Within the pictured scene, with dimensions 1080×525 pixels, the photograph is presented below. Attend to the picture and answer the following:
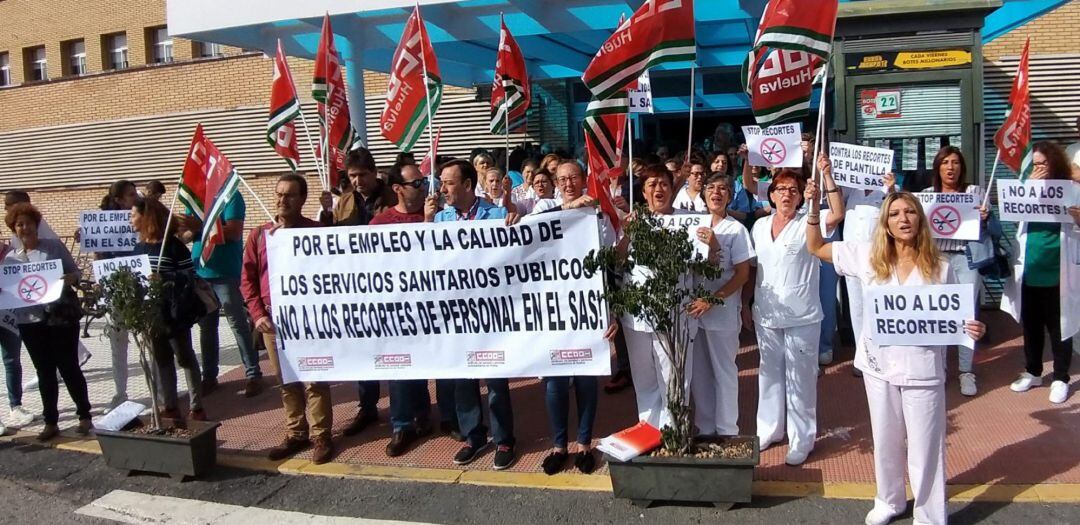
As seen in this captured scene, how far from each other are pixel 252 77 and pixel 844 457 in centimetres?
1364

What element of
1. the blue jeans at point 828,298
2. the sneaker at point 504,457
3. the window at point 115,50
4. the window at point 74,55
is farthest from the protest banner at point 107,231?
the window at point 74,55

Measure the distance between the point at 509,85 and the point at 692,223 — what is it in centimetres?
357

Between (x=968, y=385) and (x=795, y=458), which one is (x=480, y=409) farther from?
(x=968, y=385)

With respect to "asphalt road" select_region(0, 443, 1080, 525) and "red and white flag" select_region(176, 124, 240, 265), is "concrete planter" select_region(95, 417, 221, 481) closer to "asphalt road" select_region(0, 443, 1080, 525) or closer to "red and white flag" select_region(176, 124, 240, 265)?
"asphalt road" select_region(0, 443, 1080, 525)

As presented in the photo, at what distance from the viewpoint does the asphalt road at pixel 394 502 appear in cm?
428

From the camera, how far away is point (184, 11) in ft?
31.4

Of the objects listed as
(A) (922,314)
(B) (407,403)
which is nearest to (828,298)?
(A) (922,314)

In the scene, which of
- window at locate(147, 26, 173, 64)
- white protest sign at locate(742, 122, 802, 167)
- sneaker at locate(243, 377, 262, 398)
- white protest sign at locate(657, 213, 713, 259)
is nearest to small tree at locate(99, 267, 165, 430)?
sneaker at locate(243, 377, 262, 398)

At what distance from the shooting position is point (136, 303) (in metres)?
5.34

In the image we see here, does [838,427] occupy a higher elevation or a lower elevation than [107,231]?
lower

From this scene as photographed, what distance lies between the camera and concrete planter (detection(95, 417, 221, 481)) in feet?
17.3

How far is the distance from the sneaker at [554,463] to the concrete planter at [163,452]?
2258mm

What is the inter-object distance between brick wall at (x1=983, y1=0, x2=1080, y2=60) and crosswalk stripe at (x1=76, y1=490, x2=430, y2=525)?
10.5m

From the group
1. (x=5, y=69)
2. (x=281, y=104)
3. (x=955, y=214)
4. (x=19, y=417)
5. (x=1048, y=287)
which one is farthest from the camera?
(x=5, y=69)
